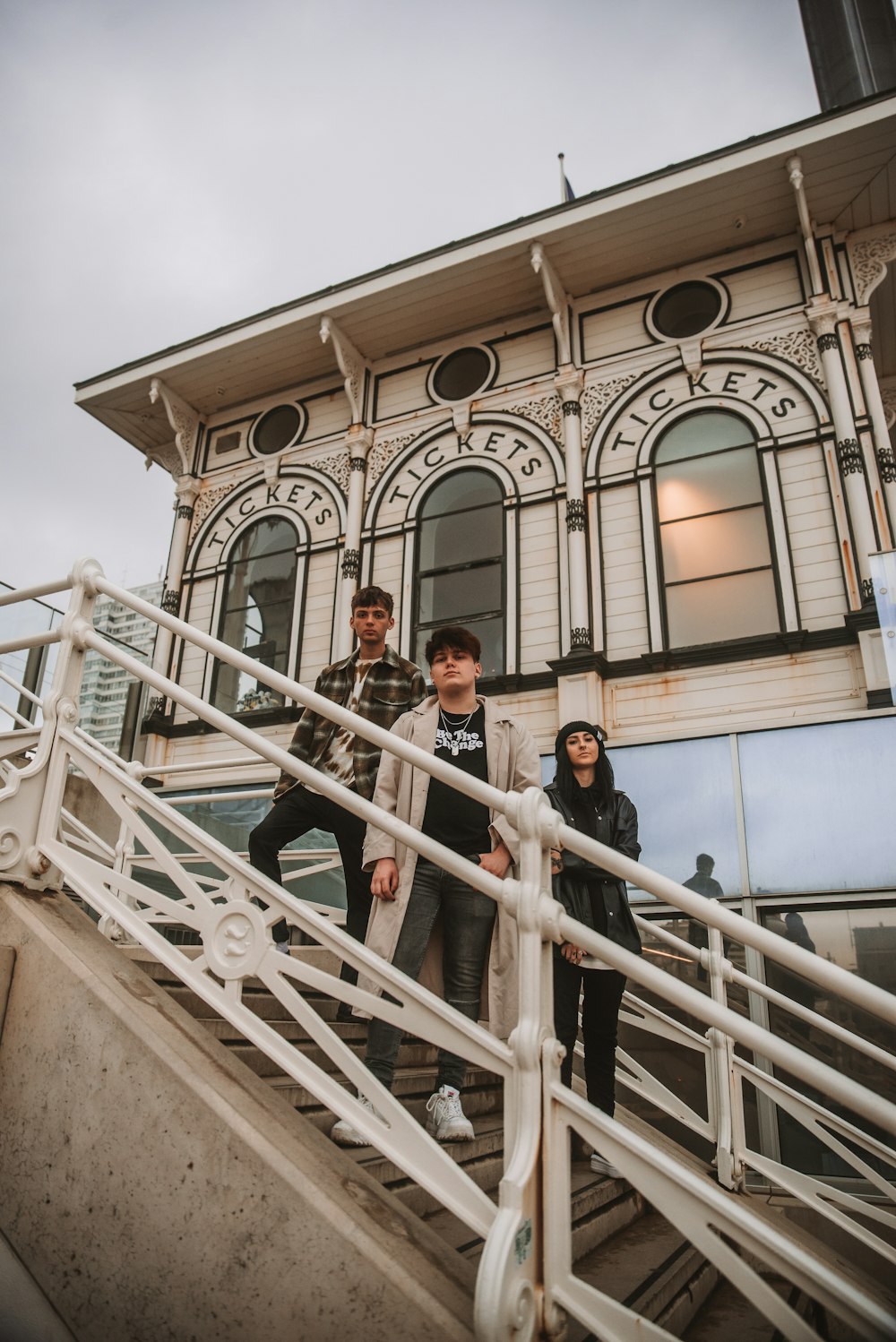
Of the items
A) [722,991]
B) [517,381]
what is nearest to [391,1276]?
[722,991]

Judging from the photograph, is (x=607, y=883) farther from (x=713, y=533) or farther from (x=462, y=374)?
(x=462, y=374)

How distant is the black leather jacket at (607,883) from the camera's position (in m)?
3.67

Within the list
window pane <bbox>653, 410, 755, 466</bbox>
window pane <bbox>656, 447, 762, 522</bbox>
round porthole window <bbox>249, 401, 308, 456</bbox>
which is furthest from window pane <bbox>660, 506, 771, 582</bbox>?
round porthole window <bbox>249, 401, 308, 456</bbox>

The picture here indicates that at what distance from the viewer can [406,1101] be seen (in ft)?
10.8

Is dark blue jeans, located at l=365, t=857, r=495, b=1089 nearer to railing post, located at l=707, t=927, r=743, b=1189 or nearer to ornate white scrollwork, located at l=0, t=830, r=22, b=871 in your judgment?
ornate white scrollwork, located at l=0, t=830, r=22, b=871

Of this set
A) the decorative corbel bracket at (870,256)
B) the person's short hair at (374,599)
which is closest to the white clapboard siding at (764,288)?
the decorative corbel bracket at (870,256)

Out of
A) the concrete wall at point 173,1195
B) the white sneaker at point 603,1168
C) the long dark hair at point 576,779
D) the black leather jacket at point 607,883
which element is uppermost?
the long dark hair at point 576,779

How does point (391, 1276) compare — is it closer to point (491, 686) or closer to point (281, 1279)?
point (281, 1279)

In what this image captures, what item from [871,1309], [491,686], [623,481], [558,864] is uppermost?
[623,481]

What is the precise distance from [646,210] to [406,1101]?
7951mm

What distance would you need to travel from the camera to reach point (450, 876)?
115 inches

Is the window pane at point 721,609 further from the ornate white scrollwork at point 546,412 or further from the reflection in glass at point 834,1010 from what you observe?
the reflection in glass at point 834,1010

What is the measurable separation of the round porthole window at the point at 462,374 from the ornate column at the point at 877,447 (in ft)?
11.7

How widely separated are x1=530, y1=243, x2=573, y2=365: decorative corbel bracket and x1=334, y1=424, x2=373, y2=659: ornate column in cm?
232
